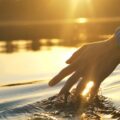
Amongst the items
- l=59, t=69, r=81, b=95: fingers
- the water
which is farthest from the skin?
the water

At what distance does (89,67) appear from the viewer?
4105 mm

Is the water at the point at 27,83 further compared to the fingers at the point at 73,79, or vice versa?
the water at the point at 27,83

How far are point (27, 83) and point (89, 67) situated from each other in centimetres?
233

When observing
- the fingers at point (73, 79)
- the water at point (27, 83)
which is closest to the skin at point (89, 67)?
the fingers at point (73, 79)

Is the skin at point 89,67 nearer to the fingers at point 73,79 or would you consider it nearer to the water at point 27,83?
the fingers at point 73,79

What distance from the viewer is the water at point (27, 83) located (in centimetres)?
496

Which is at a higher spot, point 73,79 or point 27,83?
point 27,83

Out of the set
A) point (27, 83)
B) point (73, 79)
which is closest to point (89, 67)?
point (73, 79)

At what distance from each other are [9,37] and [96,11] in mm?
25405

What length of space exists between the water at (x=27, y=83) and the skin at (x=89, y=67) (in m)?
0.72

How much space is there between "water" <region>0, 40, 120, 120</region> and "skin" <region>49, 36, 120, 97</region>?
28.3 inches

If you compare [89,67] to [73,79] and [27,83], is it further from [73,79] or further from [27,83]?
Result: [27,83]

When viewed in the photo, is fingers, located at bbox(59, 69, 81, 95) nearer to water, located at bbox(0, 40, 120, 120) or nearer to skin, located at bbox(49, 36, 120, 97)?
skin, located at bbox(49, 36, 120, 97)

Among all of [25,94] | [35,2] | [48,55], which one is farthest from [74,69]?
[35,2]
